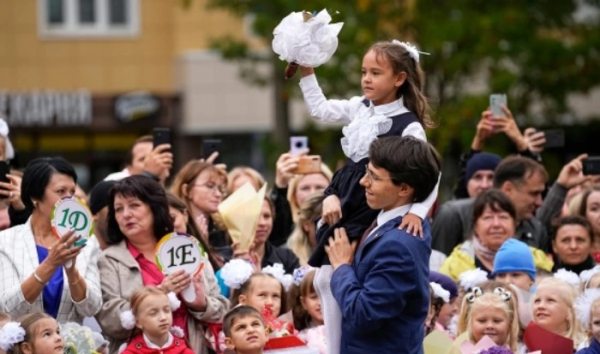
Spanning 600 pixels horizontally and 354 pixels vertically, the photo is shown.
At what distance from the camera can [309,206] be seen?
870 centimetres

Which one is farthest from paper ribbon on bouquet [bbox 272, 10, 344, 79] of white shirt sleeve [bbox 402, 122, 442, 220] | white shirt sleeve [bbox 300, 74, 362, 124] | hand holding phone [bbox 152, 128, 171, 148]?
hand holding phone [bbox 152, 128, 171, 148]

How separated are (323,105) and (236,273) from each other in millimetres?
1484

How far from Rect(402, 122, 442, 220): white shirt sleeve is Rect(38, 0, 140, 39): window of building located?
814 inches

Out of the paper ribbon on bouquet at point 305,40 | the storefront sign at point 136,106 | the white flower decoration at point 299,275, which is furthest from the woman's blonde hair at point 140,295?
the storefront sign at point 136,106

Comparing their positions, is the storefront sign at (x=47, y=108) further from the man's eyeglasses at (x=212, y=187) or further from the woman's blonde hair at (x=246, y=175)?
the man's eyeglasses at (x=212, y=187)

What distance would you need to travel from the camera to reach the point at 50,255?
666 centimetres

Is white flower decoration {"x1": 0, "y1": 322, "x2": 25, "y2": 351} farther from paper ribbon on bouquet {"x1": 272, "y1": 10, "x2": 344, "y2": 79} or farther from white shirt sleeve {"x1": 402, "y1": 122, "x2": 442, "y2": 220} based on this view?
white shirt sleeve {"x1": 402, "y1": 122, "x2": 442, "y2": 220}

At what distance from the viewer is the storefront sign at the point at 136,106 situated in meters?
26.0

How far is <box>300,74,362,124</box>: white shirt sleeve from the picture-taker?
21.2 ft

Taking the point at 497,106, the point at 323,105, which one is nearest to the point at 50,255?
the point at 323,105

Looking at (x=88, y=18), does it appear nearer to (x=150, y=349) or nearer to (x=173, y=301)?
(x=173, y=301)

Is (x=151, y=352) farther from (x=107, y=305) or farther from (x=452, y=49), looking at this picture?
(x=452, y=49)

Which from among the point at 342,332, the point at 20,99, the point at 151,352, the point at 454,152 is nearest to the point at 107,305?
the point at 151,352

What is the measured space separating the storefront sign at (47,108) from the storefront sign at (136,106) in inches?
23.5
